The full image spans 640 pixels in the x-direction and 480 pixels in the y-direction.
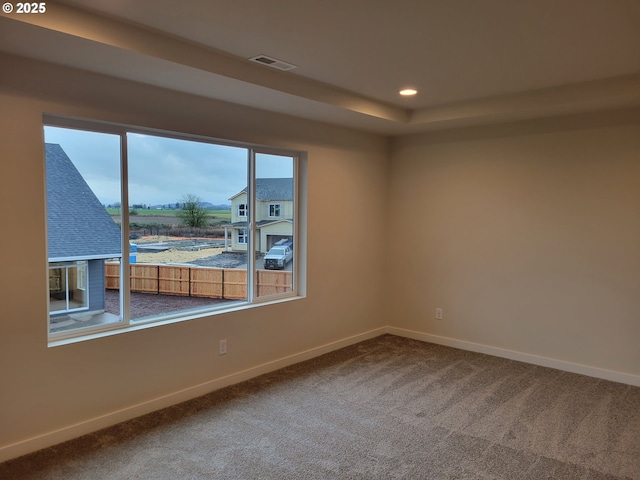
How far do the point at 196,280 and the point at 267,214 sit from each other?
896 millimetres

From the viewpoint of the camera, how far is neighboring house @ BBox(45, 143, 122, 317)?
2.73 meters

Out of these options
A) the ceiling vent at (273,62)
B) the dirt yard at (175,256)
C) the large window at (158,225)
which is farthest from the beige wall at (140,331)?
the ceiling vent at (273,62)

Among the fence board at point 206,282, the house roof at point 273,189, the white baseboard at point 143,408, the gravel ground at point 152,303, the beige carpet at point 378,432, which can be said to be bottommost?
the beige carpet at point 378,432

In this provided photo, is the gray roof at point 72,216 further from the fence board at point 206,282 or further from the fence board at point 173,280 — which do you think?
the fence board at point 206,282

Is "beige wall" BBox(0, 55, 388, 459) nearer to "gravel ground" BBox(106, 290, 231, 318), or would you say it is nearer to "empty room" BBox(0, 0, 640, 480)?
"empty room" BBox(0, 0, 640, 480)

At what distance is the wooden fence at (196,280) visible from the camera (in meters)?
3.18

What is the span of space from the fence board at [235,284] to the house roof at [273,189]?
0.66 meters

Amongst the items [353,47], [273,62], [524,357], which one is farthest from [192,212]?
[524,357]

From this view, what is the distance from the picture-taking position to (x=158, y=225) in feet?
10.8

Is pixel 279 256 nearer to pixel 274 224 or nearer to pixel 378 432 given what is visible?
pixel 274 224

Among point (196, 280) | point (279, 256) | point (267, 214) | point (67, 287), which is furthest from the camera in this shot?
point (279, 256)

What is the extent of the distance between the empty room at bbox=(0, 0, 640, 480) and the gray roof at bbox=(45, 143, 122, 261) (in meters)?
0.01

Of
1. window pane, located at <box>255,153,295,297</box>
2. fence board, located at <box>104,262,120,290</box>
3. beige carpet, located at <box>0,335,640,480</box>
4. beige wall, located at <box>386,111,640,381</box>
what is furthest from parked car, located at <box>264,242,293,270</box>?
beige wall, located at <box>386,111,640,381</box>

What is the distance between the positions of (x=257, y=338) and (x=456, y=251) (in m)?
2.24
